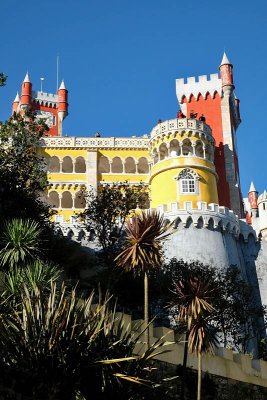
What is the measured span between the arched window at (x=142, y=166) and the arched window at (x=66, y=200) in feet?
22.7

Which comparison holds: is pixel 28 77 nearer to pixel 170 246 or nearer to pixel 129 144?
pixel 129 144

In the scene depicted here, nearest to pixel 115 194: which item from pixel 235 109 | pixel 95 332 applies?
pixel 95 332

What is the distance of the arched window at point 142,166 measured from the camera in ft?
172

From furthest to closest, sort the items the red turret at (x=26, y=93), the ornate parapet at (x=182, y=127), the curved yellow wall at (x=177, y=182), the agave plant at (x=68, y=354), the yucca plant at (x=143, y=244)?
the red turret at (x=26, y=93)
the ornate parapet at (x=182, y=127)
the curved yellow wall at (x=177, y=182)
the yucca plant at (x=143, y=244)
the agave plant at (x=68, y=354)

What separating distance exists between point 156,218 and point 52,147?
108 feet

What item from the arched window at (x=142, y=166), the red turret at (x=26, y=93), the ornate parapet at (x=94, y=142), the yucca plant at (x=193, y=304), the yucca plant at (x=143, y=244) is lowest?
the yucca plant at (x=193, y=304)

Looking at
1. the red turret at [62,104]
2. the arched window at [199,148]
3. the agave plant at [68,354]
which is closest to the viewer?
the agave plant at [68,354]

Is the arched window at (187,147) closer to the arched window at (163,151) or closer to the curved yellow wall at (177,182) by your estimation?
the curved yellow wall at (177,182)

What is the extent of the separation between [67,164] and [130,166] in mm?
5960

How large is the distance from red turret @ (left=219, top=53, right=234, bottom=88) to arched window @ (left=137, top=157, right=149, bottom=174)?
11.3 meters

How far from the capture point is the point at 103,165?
53.2m

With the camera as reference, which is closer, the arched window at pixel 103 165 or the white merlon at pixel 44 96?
the arched window at pixel 103 165

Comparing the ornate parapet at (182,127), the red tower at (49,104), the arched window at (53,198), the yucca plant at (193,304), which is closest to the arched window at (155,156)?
the ornate parapet at (182,127)

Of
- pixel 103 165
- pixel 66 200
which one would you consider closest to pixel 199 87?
pixel 103 165
